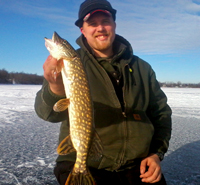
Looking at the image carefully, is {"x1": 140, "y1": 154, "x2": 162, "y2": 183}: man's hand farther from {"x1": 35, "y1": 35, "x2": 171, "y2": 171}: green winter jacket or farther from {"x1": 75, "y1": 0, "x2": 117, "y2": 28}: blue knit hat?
{"x1": 75, "y1": 0, "x2": 117, "y2": 28}: blue knit hat

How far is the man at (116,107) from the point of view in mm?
2215

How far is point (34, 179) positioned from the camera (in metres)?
2.42

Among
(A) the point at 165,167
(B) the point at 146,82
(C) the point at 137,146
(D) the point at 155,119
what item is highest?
(B) the point at 146,82

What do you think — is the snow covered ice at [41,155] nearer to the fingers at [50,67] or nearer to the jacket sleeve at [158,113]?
the jacket sleeve at [158,113]

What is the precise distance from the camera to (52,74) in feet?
6.02

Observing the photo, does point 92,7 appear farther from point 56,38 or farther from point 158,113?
point 158,113

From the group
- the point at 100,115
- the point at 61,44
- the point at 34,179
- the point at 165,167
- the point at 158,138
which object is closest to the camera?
the point at 61,44

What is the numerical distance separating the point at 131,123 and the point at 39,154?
169cm

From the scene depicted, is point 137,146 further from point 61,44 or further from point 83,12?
point 83,12

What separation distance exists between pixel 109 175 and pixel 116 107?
0.74 m

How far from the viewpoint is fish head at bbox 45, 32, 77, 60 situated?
1792 mm

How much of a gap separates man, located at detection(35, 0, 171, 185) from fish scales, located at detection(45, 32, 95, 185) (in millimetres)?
181

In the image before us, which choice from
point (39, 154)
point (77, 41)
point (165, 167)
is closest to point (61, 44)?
point (77, 41)

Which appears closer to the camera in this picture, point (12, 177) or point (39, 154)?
point (12, 177)
